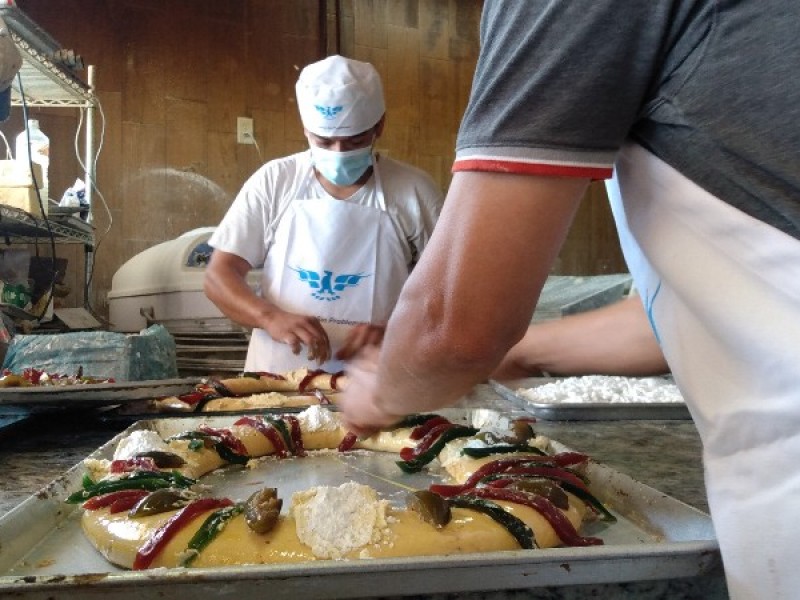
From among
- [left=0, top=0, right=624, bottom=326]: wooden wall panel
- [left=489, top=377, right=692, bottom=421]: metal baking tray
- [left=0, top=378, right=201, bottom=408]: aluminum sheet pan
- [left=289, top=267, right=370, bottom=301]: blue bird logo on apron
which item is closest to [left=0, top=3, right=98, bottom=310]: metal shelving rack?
[left=0, top=0, right=624, bottom=326]: wooden wall panel

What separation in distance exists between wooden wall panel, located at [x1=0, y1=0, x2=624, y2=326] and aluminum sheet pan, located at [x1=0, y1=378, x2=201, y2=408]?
11.0 ft

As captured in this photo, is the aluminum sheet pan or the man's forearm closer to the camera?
the man's forearm

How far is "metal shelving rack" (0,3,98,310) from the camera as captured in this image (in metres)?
3.01

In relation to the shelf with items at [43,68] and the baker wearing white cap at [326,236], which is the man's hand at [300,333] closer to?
the baker wearing white cap at [326,236]

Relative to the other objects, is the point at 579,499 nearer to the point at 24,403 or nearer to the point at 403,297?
the point at 403,297

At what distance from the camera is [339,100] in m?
2.62

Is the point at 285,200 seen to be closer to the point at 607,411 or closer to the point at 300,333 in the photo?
the point at 300,333

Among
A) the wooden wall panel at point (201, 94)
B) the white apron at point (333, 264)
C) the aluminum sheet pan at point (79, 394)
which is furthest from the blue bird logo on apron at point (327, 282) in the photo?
the wooden wall panel at point (201, 94)

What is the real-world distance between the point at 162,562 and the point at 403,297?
20.7 inches

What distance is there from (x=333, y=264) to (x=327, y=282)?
0.07 meters

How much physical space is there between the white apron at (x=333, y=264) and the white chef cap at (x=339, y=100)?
0.87ft

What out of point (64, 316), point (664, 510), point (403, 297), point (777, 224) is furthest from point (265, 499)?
point (64, 316)

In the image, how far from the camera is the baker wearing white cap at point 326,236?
276 centimetres

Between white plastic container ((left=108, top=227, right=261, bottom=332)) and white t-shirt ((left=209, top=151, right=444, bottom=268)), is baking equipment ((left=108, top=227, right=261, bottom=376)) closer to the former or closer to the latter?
white plastic container ((left=108, top=227, right=261, bottom=332))
